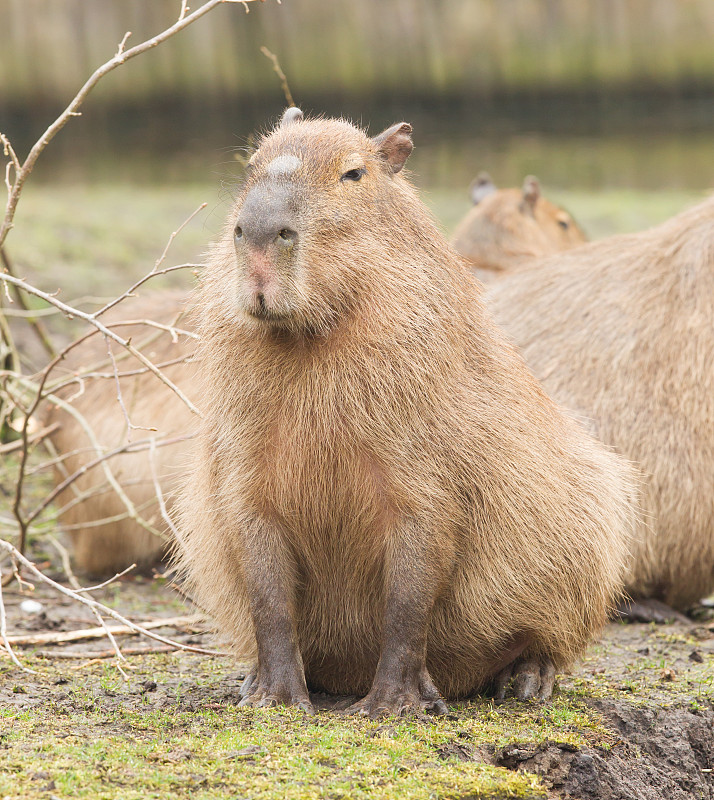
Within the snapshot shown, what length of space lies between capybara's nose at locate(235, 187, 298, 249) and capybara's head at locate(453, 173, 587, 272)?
3.75 m

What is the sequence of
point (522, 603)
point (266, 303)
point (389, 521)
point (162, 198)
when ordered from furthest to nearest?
point (162, 198), point (522, 603), point (389, 521), point (266, 303)

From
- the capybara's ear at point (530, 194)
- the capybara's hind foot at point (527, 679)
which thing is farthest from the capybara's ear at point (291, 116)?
the capybara's ear at point (530, 194)

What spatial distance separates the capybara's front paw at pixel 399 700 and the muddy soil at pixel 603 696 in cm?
9

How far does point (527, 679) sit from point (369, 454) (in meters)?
0.81

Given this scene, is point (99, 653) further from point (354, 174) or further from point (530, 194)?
point (530, 194)

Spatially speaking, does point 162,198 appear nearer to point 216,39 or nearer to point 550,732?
point 216,39

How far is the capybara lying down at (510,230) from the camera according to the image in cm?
645

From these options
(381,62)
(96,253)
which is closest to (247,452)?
(96,253)

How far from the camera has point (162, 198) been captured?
32.3ft

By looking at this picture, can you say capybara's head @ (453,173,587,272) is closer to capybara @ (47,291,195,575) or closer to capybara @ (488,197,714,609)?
capybara @ (488,197,714,609)

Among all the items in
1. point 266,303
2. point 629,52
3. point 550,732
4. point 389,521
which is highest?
point 629,52

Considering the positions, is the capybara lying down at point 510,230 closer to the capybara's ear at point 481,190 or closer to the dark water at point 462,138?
the capybara's ear at point 481,190

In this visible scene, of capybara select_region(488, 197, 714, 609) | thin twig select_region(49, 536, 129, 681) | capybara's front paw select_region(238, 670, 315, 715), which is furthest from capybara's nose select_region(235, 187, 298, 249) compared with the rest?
capybara select_region(488, 197, 714, 609)

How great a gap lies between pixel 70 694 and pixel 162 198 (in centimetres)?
720
